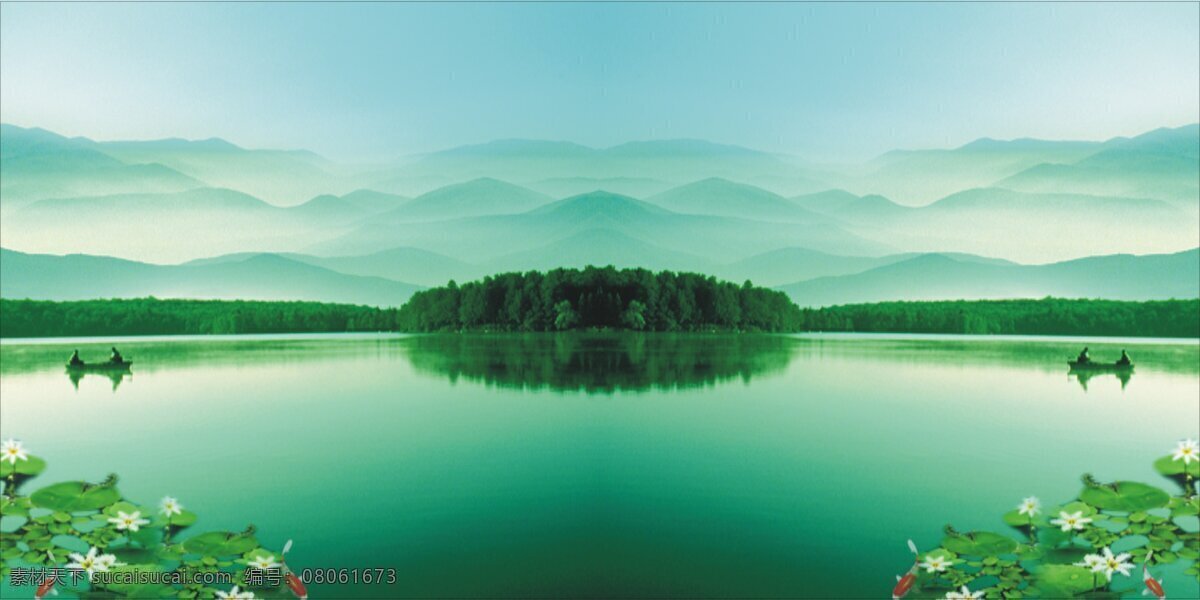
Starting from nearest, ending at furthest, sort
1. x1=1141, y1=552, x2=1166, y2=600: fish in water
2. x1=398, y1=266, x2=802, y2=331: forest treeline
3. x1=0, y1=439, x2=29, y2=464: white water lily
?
x1=1141, y1=552, x2=1166, y2=600: fish in water < x1=0, y1=439, x2=29, y2=464: white water lily < x1=398, y1=266, x2=802, y2=331: forest treeline

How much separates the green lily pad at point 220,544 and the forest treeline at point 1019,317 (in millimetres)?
74489

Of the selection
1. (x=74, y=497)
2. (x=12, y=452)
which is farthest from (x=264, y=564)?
(x=12, y=452)

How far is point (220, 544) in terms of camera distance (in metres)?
7.50

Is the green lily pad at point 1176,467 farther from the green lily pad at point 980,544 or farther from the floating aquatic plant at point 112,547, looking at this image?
the floating aquatic plant at point 112,547

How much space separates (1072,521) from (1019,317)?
75165 mm

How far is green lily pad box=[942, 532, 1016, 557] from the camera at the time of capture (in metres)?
7.59

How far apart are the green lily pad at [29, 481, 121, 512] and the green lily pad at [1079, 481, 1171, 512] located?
33.5 ft

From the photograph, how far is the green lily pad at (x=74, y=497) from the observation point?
8289 millimetres

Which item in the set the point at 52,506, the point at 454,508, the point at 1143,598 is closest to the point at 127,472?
the point at 52,506

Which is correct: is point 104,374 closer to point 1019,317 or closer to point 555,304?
point 555,304

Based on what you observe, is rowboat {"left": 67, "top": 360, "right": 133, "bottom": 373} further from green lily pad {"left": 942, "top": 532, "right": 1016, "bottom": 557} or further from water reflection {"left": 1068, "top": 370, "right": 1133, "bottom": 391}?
water reflection {"left": 1068, "top": 370, "right": 1133, "bottom": 391}

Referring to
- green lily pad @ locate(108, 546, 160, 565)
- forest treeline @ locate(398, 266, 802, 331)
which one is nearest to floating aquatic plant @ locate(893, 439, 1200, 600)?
green lily pad @ locate(108, 546, 160, 565)

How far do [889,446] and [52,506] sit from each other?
11.7m

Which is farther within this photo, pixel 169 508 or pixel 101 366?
pixel 101 366
